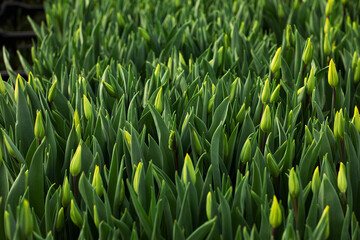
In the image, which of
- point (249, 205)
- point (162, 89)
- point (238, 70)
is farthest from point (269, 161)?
point (238, 70)

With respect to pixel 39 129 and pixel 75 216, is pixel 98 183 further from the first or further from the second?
pixel 39 129

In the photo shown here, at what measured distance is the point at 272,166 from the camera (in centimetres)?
134

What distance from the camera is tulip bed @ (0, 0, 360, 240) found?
1.18 meters

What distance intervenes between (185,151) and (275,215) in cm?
48

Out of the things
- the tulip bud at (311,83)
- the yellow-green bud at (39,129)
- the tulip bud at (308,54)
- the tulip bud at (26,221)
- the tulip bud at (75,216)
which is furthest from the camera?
the tulip bud at (308,54)

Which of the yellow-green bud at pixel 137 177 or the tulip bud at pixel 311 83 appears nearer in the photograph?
the yellow-green bud at pixel 137 177

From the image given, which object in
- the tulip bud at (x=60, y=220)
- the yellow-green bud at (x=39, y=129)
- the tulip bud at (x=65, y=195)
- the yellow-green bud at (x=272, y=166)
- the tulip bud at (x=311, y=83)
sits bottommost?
the tulip bud at (x=60, y=220)

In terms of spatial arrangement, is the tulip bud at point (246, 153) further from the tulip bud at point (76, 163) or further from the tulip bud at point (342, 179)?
the tulip bud at point (76, 163)

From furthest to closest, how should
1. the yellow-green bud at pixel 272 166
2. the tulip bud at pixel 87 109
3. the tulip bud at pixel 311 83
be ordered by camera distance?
the tulip bud at pixel 311 83 < the tulip bud at pixel 87 109 < the yellow-green bud at pixel 272 166

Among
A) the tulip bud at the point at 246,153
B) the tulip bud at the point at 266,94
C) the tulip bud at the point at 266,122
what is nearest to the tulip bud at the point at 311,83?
the tulip bud at the point at 266,94

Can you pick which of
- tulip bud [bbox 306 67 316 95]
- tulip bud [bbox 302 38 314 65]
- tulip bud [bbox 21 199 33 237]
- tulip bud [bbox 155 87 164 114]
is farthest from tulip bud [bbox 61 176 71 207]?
tulip bud [bbox 302 38 314 65]

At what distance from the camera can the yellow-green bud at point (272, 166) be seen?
133cm

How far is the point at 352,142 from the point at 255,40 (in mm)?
1095

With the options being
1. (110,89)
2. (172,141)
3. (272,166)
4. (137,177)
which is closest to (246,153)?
(272,166)
